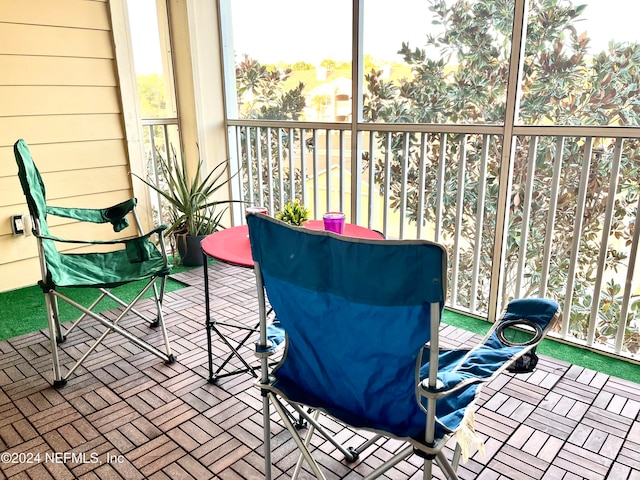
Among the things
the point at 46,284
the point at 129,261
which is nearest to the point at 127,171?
the point at 129,261

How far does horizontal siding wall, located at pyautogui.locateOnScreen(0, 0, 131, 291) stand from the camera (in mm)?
3312

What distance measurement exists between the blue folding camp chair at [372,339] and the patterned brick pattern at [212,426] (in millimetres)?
597

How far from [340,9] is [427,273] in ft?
9.39

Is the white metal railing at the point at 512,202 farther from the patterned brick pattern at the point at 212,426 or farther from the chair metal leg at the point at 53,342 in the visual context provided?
the chair metal leg at the point at 53,342

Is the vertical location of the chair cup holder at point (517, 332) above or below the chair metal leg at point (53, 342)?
above

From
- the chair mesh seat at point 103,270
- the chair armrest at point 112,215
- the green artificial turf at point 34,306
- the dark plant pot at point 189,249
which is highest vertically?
the chair armrest at point 112,215

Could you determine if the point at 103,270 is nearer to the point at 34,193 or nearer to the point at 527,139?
the point at 34,193

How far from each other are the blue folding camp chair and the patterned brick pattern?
597 mm

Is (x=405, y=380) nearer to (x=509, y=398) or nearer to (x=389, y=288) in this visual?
(x=389, y=288)

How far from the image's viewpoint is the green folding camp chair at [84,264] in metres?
2.29

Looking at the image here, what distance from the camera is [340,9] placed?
339 centimetres

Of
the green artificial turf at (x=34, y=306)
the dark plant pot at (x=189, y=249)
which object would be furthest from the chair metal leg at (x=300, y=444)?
the dark plant pot at (x=189, y=249)

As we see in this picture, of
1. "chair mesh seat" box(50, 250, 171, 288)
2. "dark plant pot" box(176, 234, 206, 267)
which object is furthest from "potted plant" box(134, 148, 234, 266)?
"chair mesh seat" box(50, 250, 171, 288)

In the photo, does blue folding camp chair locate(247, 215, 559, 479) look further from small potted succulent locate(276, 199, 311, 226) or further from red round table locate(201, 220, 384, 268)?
small potted succulent locate(276, 199, 311, 226)
